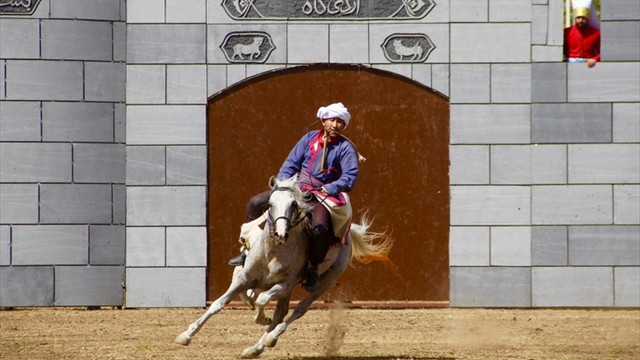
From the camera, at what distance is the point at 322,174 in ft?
32.4

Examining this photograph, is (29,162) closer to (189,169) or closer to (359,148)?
(189,169)

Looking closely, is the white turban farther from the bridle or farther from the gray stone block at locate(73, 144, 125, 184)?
the gray stone block at locate(73, 144, 125, 184)

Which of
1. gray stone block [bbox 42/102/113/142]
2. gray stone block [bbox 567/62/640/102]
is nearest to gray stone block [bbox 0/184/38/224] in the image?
gray stone block [bbox 42/102/113/142]

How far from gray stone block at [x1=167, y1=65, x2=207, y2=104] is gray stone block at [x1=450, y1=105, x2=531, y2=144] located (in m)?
3.01

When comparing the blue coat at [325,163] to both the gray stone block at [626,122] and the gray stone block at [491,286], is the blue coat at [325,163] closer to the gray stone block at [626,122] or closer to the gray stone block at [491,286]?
the gray stone block at [491,286]

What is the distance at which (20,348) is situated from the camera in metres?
10.2

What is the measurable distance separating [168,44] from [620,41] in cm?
543

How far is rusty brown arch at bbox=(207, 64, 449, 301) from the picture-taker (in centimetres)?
1344

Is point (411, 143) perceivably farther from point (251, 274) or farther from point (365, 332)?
point (251, 274)

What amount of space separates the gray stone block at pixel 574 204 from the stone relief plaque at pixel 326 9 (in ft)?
8.69

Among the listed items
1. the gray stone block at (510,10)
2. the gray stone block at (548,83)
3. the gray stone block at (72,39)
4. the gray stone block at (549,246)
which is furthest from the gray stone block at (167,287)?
the gray stone block at (510,10)

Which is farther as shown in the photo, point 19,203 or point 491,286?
point 491,286

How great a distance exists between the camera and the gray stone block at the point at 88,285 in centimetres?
1332

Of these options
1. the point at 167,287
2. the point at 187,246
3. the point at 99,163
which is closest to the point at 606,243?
the point at 187,246
